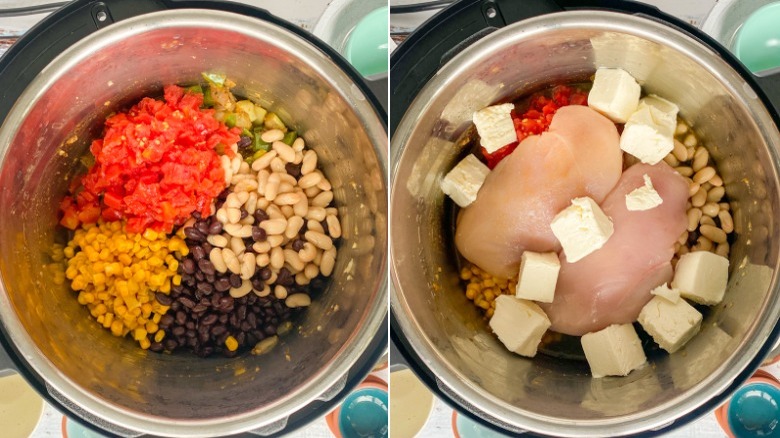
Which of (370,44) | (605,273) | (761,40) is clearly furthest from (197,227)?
(761,40)

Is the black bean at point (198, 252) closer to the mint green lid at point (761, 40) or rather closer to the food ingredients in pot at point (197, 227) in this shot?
the food ingredients in pot at point (197, 227)

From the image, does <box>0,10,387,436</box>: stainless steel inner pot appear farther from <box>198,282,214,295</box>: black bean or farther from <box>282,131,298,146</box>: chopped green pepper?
<box>198,282,214,295</box>: black bean

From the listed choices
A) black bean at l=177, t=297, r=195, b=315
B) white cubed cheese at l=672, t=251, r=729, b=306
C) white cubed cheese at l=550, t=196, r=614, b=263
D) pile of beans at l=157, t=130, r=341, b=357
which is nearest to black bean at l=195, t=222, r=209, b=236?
pile of beans at l=157, t=130, r=341, b=357

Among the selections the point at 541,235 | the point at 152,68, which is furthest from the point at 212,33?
the point at 541,235

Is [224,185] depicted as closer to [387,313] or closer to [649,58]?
[387,313]

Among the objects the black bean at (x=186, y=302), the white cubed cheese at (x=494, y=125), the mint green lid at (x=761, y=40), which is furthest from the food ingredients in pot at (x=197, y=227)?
the mint green lid at (x=761, y=40)

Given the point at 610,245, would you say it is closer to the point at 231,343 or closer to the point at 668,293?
the point at 668,293
